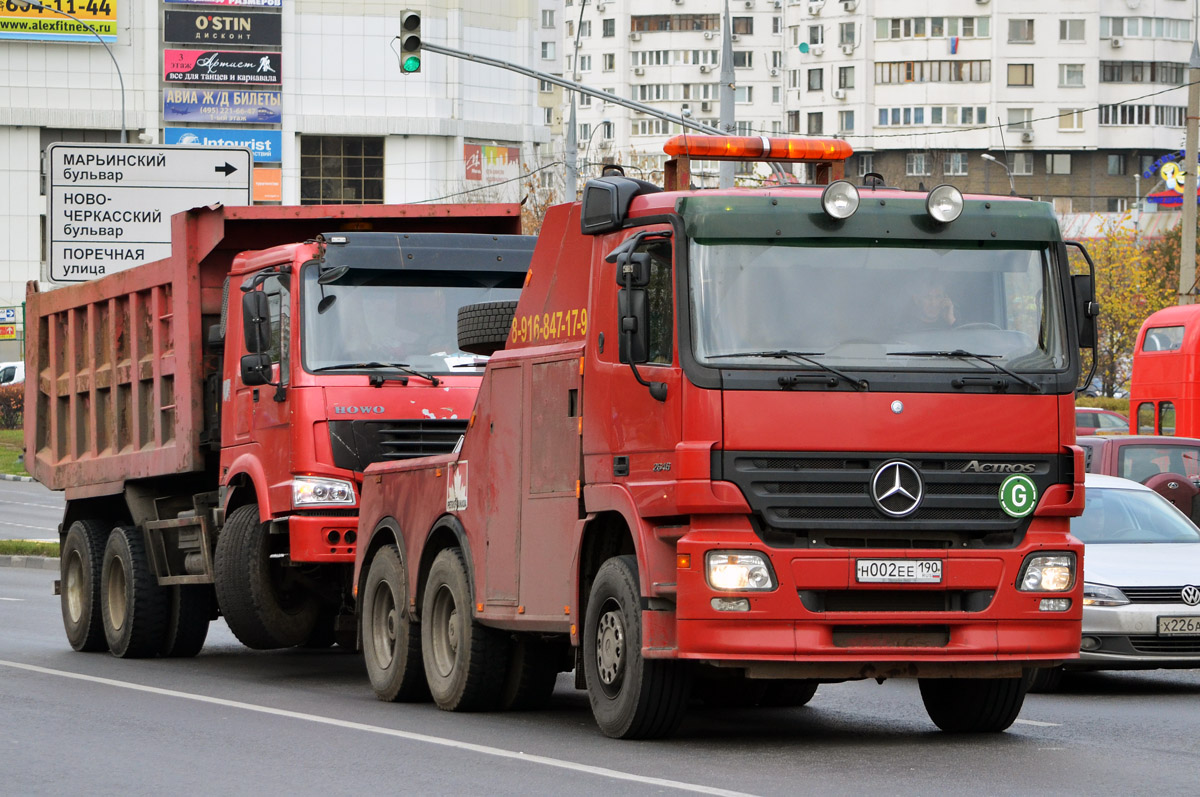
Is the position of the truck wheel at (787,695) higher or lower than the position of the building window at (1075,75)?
lower

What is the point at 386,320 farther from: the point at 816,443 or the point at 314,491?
the point at 816,443

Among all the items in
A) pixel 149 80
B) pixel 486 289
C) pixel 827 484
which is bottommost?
pixel 827 484

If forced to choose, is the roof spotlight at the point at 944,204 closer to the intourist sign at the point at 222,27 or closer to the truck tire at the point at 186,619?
the truck tire at the point at 186,619

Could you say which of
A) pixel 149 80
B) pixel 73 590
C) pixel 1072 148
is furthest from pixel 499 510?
pixel 1072 148

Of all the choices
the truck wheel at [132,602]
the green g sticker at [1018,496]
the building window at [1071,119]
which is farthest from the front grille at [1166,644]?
the building window at [1071,119]

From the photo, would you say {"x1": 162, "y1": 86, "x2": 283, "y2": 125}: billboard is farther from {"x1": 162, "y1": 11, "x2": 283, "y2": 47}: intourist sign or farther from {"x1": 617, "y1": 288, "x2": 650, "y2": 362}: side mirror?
{"x1": 617, "y1": 288, "x2": 650, "y2": 362}: side mirror

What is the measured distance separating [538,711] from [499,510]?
1512 mm

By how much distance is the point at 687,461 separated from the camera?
940cm

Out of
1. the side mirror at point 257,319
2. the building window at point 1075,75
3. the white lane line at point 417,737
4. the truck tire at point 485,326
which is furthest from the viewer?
the building window at point 1075,75

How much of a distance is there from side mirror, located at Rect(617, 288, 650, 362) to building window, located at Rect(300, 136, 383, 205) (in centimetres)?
7220

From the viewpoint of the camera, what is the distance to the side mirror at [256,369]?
1367cm

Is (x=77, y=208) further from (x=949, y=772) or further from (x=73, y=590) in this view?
(x=949, y=772)

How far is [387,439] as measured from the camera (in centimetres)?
1340

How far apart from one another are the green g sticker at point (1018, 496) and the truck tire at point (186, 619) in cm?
806
